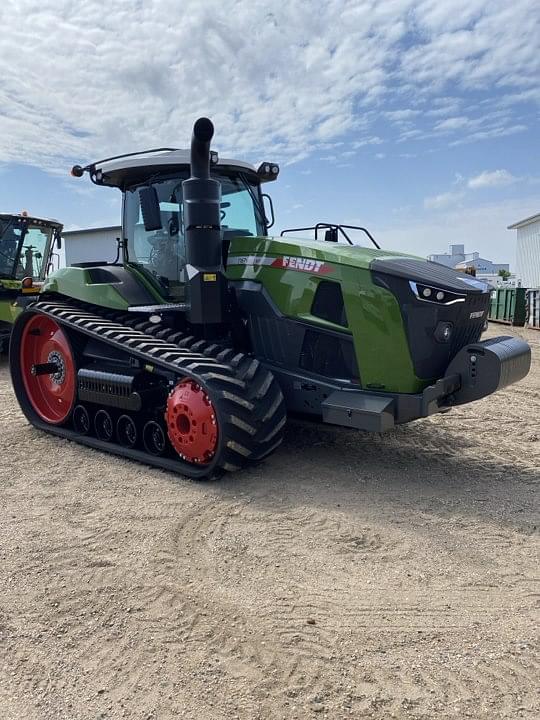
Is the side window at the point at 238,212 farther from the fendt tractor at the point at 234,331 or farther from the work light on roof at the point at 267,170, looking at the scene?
the work light on roof at the point at 267,170

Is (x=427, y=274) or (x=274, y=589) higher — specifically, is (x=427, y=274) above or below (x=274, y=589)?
above

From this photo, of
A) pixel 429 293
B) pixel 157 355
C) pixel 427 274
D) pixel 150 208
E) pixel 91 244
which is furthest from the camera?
pixel 91 244

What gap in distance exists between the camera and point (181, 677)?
2592 millimetres

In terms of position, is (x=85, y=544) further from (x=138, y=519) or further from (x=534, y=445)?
(x=534, y=445)

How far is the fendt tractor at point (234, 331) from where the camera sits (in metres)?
4.65

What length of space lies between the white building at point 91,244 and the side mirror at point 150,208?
23446 millimetres

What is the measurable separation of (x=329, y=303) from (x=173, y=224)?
5.57ft

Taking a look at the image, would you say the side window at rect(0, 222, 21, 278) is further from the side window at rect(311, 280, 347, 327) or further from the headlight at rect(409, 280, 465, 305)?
the headlight at rect(409, 280, 465, 305)

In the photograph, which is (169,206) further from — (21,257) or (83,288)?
(21,257)

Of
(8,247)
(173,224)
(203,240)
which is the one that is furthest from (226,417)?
(8,247)

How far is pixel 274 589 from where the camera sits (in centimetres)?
328

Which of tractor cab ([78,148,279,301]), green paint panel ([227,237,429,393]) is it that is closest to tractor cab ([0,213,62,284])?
tractor cab ([78,148,279,301])

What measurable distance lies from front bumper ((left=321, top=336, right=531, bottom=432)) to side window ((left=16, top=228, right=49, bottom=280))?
990 cm

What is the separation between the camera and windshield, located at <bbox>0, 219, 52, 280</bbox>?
40.8 ft
